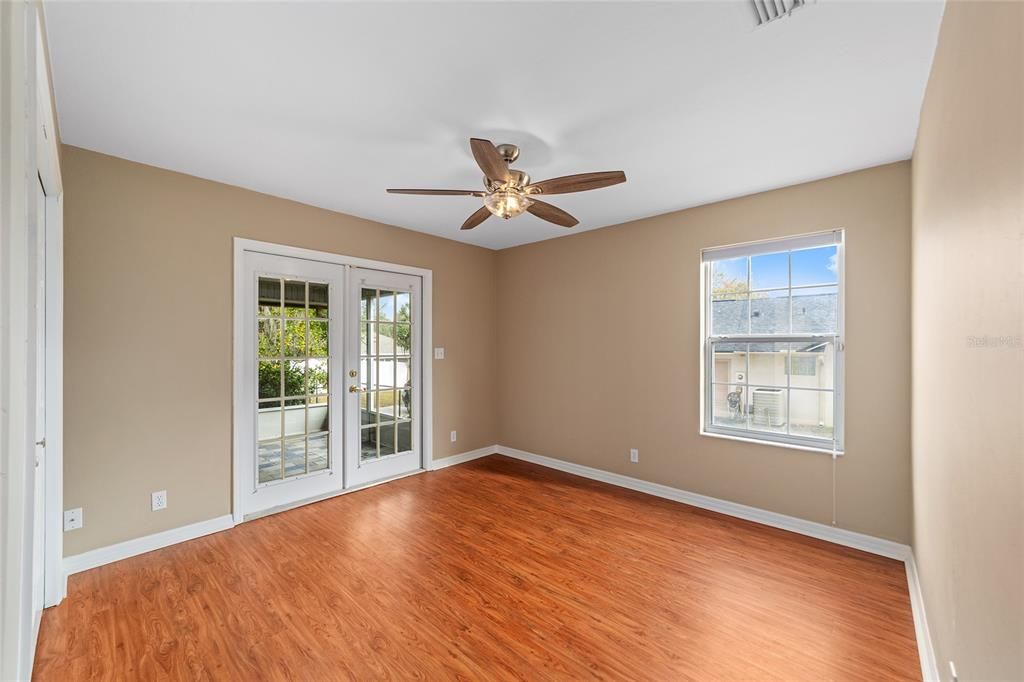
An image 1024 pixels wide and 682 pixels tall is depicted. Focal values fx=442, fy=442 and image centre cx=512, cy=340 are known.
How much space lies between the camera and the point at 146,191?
297 centimetres

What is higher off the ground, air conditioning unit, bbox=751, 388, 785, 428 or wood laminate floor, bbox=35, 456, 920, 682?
air conditioning unit, bbox=751, 388, 785, 428

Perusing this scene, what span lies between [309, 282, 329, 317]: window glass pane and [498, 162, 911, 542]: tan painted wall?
2181 millimetres

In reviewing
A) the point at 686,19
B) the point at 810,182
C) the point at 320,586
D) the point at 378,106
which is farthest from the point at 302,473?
the point at 810,182

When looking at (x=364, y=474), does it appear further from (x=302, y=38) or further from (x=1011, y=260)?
(x=1011, y=260)

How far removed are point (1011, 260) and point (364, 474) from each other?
436 centimetres

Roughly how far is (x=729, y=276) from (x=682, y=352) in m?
0.74

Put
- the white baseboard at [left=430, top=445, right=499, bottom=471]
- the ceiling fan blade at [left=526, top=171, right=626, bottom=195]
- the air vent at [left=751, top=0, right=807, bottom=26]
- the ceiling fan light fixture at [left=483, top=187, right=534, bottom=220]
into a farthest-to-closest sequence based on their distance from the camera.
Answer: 1. the white baseboard at [left=430, top=445, right=499, bottom=471]
2. the ceiling fan light fixture at [left=483, top=187, right=534, bottom=220]
3. the ceiling fan blade at [left=526, top=171, right=626, bottom=195]
4. the air vent at [left=751, top=0, right=807, bottom=26]

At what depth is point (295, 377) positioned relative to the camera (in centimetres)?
374

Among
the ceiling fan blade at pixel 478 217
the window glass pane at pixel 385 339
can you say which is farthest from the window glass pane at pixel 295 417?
the ceiling fan blade at pixel 478 217

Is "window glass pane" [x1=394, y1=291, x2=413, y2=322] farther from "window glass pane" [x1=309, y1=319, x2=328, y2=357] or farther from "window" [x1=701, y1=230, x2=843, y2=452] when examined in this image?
"window" [x1=701, y1=230, x2=843, y2=452]

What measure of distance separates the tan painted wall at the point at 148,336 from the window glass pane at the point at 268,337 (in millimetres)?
247

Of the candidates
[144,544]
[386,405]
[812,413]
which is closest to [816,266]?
[812,413]

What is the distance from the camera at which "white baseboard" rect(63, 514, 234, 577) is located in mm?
2676

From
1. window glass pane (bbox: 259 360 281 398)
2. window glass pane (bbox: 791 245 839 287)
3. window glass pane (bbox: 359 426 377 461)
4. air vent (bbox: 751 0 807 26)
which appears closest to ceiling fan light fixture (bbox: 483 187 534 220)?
air vent (bbox: 751 0 807 26)
